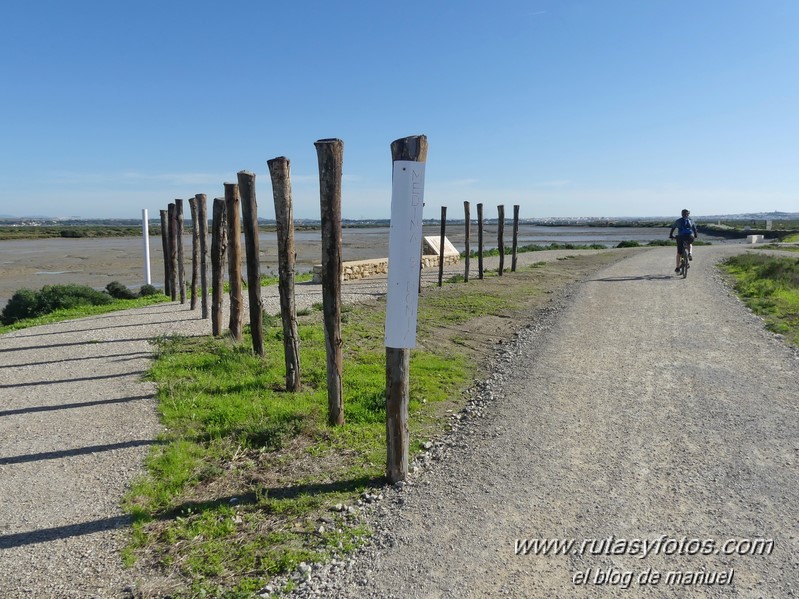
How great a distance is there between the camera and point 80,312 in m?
13.9

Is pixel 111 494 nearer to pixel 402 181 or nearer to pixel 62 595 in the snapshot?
pixel 62 595

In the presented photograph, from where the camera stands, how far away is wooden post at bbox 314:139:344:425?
17.5ft

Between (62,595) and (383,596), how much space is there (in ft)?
5.57

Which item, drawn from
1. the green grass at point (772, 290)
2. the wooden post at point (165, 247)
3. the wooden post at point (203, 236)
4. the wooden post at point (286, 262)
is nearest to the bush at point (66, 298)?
the wooden post at point (165, 247)

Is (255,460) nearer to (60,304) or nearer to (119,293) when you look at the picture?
(60,304)

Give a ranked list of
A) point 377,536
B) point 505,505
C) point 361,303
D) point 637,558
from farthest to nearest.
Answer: point 361,303 → point 505,505 → point 377,536 → point 637,558

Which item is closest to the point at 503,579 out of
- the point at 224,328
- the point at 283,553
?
the point at 283,553

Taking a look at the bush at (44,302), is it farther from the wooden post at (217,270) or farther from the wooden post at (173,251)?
the wooden post at (217,270)

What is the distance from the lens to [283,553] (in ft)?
11.8

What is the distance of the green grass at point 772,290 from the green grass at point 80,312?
1334 centimetres

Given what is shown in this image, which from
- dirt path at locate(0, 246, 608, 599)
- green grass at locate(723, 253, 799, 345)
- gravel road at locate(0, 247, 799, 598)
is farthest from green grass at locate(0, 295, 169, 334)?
green grass at locate(723, 253, 799, 345)

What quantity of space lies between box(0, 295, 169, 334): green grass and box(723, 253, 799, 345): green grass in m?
13.3

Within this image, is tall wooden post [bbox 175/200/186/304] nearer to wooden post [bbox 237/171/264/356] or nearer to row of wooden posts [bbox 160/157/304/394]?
row of wooden posts [bbox 160/157/304/394]

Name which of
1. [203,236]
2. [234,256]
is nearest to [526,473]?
[234,256]
